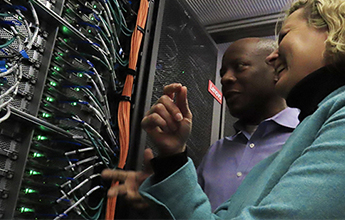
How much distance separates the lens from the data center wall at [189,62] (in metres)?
1.24

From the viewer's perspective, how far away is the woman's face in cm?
64

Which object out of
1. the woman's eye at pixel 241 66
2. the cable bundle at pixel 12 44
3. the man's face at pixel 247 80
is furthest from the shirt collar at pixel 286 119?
the cable bundle at pixel 12 44

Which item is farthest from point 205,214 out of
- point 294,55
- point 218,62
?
point 218,62

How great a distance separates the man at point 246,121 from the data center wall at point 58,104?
1.14 feet

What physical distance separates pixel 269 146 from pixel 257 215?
0.74 m

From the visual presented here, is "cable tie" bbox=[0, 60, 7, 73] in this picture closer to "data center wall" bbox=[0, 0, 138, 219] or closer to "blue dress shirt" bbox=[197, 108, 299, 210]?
"data center wall" bbox=[0, 0, 138, 219]

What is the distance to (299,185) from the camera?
0.40 metres

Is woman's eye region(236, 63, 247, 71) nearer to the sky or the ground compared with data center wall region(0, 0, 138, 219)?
nearer to the sky

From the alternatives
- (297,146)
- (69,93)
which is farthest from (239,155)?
(297,146)

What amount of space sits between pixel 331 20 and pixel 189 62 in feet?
2.64

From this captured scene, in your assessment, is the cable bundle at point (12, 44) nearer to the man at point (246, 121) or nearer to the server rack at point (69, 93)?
the server rack at point (69, 93)

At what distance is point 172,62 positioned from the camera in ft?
4.24

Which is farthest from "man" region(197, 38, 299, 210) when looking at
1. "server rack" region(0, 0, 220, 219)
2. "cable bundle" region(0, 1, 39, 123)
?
"cable bundle" region(0, 1, 39, 123)

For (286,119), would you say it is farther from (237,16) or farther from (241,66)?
(237,16)
